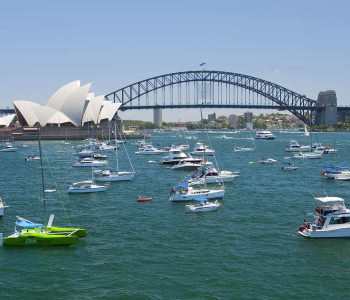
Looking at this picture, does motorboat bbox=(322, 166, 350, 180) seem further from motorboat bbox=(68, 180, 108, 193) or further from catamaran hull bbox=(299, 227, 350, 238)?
catamaran hull bbox=(299, 227, 350, 238)

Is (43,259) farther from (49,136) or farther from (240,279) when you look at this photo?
(49,136)

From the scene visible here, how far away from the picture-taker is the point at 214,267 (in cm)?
2038

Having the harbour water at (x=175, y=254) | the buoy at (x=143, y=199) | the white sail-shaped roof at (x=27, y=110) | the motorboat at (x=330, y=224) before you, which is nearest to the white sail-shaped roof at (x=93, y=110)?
the white sail-shaped roof at (x=27, y=110)

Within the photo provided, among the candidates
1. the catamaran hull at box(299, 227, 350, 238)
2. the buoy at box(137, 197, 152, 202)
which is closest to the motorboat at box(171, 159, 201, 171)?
the buoy at box(137, 197, 152, 202)

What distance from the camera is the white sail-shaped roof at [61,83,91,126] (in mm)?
130000

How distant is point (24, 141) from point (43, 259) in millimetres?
118313

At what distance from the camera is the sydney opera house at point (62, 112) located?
130 meters

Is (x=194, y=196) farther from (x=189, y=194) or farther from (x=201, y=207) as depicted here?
(x=201, y=207)

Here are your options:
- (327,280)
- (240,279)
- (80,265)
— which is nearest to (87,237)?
(80,265)

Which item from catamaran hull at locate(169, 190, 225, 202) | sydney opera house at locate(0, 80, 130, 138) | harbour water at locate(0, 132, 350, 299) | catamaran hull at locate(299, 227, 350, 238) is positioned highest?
sydney opera house at locate(0, 80, 130, 138)

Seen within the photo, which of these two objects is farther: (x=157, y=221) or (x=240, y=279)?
(x=157, y=221)

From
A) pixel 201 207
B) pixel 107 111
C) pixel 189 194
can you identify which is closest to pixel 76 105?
pixel 107 111

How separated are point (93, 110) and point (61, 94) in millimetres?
12553

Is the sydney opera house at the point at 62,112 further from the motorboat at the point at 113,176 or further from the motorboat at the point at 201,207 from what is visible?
the motorboat at the point at 201,207
